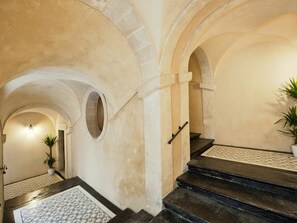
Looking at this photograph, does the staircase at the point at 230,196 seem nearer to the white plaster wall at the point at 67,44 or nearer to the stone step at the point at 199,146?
the stone step at the point at 199,146

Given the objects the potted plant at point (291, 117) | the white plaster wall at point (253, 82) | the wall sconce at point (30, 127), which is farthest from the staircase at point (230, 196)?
the wall sconce at point (30, 127)

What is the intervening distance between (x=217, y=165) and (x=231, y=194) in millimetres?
642

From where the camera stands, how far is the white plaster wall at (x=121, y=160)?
8.53ft

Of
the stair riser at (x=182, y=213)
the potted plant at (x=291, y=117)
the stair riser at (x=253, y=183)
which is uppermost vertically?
the potted plant at (x=291, y=117)

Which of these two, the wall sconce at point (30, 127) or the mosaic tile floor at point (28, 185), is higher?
the wall sconce at point (30, 127)

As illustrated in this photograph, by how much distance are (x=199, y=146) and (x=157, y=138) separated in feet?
5.11

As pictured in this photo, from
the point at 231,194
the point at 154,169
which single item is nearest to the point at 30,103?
the point at 154,169

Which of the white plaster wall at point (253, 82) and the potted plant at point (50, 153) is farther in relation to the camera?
the potted plant at point (50, 153)

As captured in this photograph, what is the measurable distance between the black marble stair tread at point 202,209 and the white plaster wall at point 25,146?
8.08 meters

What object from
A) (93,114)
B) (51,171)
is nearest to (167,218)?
(93,114)

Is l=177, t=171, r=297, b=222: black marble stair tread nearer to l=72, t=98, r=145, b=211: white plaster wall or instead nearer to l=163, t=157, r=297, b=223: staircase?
l=163, t=157, r=297, b=223: staircase

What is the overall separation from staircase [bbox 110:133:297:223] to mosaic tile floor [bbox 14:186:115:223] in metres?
0.76

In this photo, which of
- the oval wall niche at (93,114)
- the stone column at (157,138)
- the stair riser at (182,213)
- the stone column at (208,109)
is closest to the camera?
the stair riser at (182,213)

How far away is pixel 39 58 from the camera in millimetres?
2146
